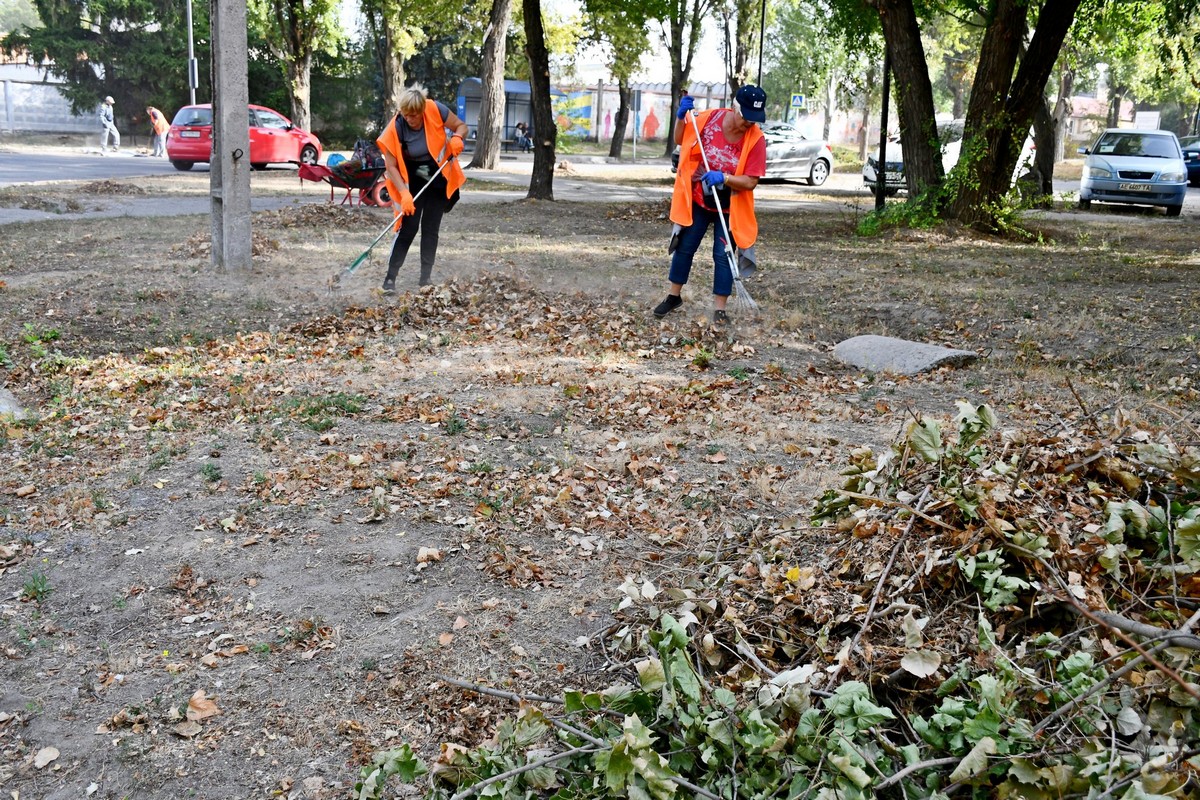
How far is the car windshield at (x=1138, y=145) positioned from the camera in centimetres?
2238

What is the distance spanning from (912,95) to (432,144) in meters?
8.43

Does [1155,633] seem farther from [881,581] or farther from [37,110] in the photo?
[37,110]

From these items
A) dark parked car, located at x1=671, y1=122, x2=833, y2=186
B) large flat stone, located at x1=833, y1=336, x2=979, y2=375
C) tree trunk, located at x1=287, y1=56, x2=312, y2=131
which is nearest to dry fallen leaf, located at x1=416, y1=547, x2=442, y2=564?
large flat stone, located at x1=833, y1=336, x2=979, y2=375

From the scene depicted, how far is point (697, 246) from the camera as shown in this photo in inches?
337

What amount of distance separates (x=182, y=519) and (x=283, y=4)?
3327 cm

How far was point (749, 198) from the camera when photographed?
8.49 meters

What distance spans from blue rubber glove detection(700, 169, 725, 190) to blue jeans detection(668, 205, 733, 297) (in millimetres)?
235

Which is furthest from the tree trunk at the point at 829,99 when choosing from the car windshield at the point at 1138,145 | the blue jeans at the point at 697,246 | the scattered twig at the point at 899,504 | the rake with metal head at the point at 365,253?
the scattered twig at the point at 899,504

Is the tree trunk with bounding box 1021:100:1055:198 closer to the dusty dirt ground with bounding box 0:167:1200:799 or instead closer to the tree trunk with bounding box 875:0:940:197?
the tree trunk with bounding box 875:0:940:197

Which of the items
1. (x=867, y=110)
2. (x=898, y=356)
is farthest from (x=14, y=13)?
(x=898, y=356)

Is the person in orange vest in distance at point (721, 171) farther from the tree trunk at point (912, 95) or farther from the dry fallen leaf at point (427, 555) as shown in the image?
the tree trunk at point (912, 95)

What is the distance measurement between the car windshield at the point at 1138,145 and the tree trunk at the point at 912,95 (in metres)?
9.07

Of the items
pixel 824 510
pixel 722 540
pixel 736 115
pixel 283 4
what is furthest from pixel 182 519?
pixel 283 4

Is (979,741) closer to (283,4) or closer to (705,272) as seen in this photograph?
(705,272)
